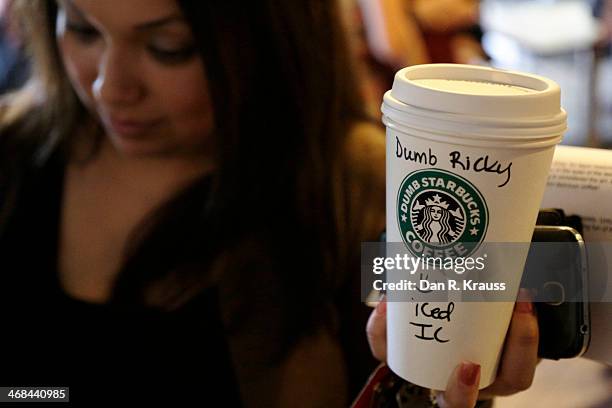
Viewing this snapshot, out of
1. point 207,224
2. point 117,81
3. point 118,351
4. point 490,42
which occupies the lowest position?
point 490,42

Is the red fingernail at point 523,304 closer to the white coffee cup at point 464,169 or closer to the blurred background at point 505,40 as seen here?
the white coffee cup at point 464,169

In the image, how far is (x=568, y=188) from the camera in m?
0.63

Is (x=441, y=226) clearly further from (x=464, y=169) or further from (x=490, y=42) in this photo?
(x=490, y=42)

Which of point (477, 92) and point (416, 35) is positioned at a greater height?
point (477, 92)

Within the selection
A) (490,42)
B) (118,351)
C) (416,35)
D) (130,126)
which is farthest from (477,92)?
(490,42)

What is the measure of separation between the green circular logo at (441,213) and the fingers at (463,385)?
0.35 feet

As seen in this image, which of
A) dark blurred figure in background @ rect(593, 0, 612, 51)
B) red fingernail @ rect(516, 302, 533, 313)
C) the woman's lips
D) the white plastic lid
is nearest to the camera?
the white plastic lid

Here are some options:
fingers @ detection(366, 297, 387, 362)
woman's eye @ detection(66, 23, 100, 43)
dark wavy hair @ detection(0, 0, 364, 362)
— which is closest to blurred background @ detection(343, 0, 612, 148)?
dark wavy hair @ detection(0, 0, 364, 362)

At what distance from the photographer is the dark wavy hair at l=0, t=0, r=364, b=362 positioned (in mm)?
1086

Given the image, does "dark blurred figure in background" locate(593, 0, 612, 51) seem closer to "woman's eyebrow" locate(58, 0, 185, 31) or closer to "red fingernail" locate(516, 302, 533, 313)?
"woman's eyebrow" locate(58, 0, 185, 31)

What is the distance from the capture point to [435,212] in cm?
49

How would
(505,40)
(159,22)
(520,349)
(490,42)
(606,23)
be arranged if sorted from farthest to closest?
(490,42)
(606,23)
(505,40)
(159,22)
(520,349)

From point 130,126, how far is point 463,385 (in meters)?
0.72

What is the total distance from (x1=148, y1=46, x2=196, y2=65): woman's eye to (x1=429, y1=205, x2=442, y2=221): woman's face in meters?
0.63
